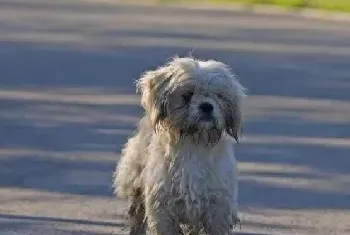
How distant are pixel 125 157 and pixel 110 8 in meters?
26.0

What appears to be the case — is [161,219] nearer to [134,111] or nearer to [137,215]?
[137,215]

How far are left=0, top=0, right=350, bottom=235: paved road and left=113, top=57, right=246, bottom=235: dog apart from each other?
1336 mm

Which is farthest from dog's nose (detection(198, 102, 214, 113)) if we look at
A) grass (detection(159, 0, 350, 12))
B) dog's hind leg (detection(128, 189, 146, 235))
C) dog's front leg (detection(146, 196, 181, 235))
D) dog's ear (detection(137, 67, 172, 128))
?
grass (detection(159, 0, 350, 12))

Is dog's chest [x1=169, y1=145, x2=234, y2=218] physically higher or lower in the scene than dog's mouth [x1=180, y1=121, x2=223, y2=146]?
lower

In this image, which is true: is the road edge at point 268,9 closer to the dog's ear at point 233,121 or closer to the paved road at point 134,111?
the paved road at point 134,111

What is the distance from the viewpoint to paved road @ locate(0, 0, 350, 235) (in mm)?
10812

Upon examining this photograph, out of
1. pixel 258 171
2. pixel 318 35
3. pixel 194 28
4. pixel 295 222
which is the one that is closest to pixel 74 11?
pixel 194 28

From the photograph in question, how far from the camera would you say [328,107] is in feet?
57.4

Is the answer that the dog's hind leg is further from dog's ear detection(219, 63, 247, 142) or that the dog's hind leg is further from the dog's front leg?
dog's ear detection(219, 63, 247, 142)

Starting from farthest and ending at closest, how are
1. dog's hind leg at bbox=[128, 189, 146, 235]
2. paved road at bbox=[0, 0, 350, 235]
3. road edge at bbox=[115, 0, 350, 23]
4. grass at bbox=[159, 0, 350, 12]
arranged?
1. grass at bbox=[159, 0, 350, 12]
2. road edge at bbox=[115, 0, 350, 23]
3. paved road at bbox=[0, 0, 350, 235]
4. dog's hind leg at bbox=[128, 189, 146, 235]

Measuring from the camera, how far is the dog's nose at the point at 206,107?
27.1ft

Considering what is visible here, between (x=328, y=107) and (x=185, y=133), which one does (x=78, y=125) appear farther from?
(x=185, y=133)

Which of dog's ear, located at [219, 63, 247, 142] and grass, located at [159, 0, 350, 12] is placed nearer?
dog's ear, located at [219, 63, 247, 142]

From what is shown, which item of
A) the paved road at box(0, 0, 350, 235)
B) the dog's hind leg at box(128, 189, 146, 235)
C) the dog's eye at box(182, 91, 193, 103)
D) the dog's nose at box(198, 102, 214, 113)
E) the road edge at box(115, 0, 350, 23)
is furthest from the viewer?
the road edge at box(115, 0, 350, 23)
